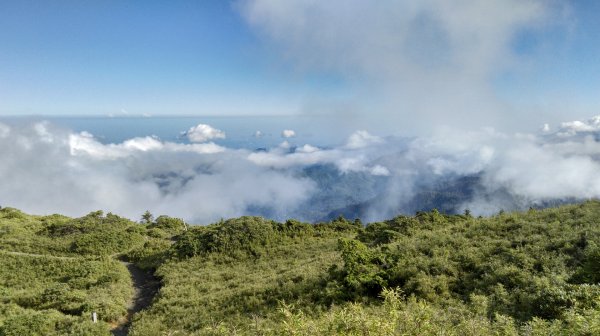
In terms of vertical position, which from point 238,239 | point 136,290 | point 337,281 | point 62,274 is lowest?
point 136,290

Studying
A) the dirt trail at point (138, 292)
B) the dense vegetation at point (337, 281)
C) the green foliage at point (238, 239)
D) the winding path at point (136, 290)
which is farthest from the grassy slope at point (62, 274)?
the green foliage at point (238, 239)

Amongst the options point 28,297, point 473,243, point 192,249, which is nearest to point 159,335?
point 28,297

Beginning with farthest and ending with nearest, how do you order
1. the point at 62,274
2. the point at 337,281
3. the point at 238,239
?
the point at 238,239 < the point at 62,274 < the point at 337,281

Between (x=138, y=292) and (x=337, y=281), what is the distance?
1597 centimetres

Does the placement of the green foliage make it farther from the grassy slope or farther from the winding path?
the grassy slope

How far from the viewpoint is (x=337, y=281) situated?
16.1m

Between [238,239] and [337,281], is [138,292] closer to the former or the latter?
[238,239]

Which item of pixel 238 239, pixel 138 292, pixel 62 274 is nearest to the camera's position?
pixel 138 292

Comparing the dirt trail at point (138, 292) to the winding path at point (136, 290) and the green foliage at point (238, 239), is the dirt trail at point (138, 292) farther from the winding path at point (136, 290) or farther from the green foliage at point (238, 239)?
the green foliage at point (238, 239)

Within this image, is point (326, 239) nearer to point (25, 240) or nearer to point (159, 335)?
point (159, 335)

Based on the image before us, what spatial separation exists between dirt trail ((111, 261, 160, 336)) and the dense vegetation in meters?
0.65

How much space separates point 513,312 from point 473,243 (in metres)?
6.85

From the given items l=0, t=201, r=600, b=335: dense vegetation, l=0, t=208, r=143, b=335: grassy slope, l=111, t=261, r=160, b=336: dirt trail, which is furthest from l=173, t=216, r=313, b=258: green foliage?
l=0, t=208, r=143, b=335: grassy slope

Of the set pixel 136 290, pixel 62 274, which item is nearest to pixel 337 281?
pixel 136 290
